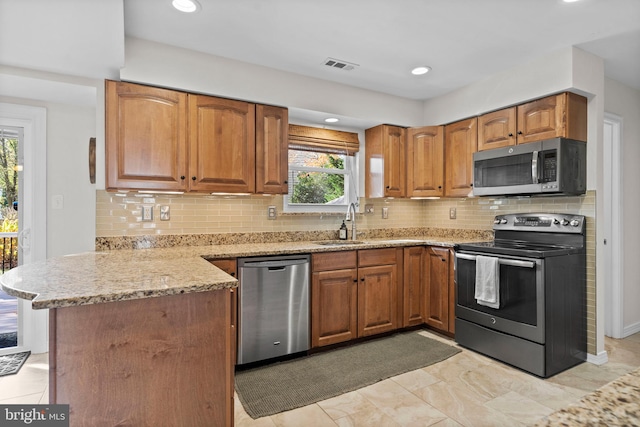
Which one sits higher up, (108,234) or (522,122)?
(522,122)

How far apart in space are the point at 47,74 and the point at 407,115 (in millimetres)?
3320

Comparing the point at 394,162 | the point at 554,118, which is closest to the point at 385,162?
the point at 394,162

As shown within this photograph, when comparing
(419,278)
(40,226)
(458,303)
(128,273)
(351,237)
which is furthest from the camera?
(351,237)

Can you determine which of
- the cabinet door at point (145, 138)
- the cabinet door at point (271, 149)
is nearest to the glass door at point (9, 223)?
the cabinet door at point (145, 138)

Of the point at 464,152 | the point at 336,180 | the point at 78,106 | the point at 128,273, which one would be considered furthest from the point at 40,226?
the point at 464,152

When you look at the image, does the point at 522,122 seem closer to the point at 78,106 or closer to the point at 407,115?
the point at 407,115

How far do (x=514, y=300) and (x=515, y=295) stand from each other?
0.14 feet

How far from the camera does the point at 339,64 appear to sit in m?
3.05

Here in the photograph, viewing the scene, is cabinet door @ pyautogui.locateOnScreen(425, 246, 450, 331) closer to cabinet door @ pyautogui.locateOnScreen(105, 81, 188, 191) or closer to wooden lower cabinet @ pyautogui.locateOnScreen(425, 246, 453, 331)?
wooden lower cabinet @ pyautogui.locateOnScreen(425, 246, 453, 331)

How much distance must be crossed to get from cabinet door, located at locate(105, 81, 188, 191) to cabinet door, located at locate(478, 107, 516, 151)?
2.74m

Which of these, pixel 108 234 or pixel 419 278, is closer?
pixel 108 234

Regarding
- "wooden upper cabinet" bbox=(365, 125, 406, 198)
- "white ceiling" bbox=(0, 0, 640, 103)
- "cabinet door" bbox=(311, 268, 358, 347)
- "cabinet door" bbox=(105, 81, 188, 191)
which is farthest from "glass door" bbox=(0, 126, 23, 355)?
"wooden upper cabinet" bbox=(365, 125, 406, 198)

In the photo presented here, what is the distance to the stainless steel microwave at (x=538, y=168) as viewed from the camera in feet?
8.87

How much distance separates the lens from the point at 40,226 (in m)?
2.95
